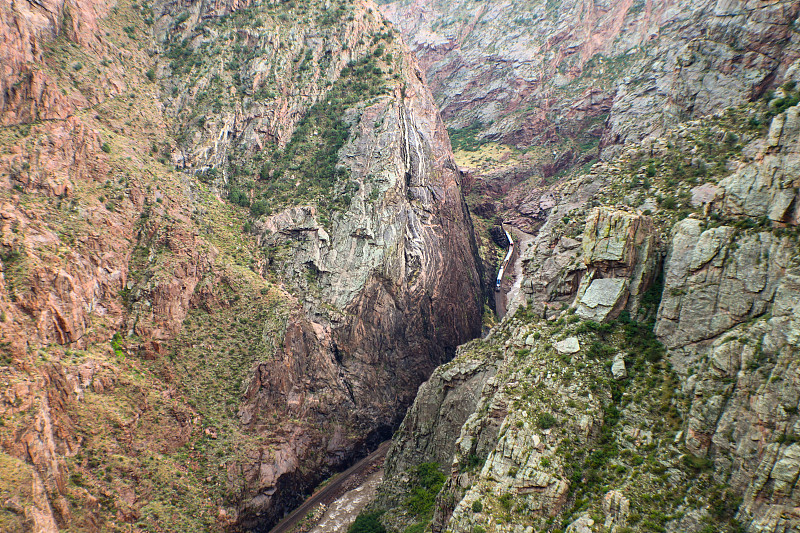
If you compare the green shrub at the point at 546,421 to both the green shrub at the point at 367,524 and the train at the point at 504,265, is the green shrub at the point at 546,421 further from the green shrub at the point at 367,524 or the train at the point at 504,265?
the train at the point at 504,265

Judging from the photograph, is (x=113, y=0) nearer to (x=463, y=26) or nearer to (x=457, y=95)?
(x=457, y=95)

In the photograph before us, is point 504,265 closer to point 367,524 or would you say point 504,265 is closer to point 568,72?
point 568,72

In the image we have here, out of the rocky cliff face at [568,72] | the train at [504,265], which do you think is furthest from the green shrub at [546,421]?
the train at [504,265]

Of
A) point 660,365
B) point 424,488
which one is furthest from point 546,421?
point 424,488

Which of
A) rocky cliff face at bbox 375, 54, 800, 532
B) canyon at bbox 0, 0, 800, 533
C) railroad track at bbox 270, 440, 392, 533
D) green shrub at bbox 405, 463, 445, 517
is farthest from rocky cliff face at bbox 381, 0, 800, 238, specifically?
railroad track at bbox 270, 440, 392, 533

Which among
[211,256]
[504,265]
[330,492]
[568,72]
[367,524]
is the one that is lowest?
[330,492]

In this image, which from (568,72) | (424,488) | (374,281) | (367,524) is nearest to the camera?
(424,488)

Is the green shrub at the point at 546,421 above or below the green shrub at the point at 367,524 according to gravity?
above
